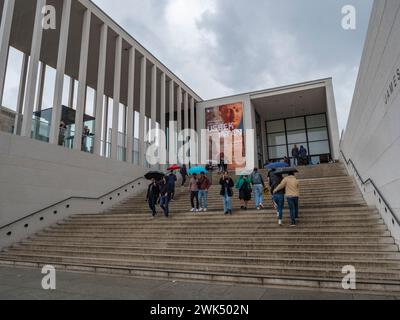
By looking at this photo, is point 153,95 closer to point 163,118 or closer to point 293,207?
point 163,118

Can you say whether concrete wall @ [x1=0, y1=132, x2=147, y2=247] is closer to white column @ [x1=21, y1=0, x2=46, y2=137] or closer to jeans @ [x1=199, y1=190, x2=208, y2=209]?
white column @ [x1=21, y1=0, x2=46, y2=137]

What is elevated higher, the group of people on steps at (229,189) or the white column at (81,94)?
the white column at (81,94)

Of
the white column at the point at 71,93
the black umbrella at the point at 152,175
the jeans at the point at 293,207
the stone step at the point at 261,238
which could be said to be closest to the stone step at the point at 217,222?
the jeans at the point at 293,207

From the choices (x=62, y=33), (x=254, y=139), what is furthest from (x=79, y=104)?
(x=254, y=139)

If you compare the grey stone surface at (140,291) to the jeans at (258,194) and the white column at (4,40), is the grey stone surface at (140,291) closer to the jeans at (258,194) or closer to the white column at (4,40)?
the jeans at (258,194)

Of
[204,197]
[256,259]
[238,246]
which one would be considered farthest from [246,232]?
[204,197]

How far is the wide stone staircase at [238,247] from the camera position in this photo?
17.3 ft

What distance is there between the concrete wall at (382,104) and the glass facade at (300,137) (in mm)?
20117

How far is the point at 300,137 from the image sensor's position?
28797mm

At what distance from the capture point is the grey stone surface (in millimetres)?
4426

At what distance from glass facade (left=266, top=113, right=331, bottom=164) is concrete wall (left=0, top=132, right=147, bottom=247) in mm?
19294

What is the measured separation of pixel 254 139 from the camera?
24.2 m

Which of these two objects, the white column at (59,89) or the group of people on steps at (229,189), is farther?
the white column at (59,89)
